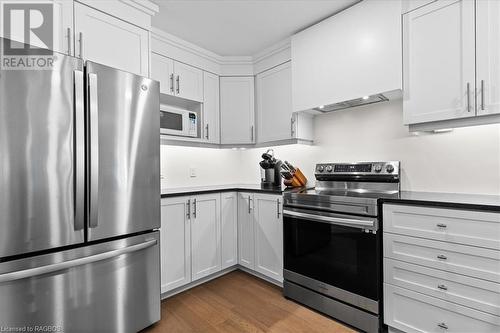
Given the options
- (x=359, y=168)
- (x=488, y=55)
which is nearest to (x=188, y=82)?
Answer: (x=359, y=168)

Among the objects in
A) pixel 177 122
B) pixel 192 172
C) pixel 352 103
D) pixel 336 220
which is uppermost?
pixel 352 103

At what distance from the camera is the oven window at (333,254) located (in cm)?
179

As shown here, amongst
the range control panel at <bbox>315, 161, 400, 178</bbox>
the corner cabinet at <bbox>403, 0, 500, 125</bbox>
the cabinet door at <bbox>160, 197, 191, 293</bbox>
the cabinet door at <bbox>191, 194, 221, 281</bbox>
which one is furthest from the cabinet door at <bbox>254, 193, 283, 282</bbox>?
the corner cabinet at <bbox>403, 0, 500, 125</bbox>

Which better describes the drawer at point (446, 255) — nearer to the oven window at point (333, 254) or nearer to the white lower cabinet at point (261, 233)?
the oven window at point (333, 254)

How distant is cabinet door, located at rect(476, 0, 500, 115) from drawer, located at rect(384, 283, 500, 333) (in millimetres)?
1188

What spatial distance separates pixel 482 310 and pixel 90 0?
310 centimetres

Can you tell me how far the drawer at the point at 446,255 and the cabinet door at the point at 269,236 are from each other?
95cm

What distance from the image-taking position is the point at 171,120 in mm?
2652

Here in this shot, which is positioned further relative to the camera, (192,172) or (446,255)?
(192,172)

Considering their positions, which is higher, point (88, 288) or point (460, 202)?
point (460, 202)

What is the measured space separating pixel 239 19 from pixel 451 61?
1.69 meters

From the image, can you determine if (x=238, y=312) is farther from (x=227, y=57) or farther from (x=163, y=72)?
(x=227, y=57)

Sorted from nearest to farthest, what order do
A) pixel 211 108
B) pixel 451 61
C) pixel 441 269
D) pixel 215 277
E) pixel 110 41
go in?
1. pixel 441 269
2. pixel 451 61
3. pixel 110 41
4. pixel 215 277
5. pixel 211 108

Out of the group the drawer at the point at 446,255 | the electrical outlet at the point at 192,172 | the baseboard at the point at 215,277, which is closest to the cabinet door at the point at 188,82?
the electrical outlet at the point at 192,172
